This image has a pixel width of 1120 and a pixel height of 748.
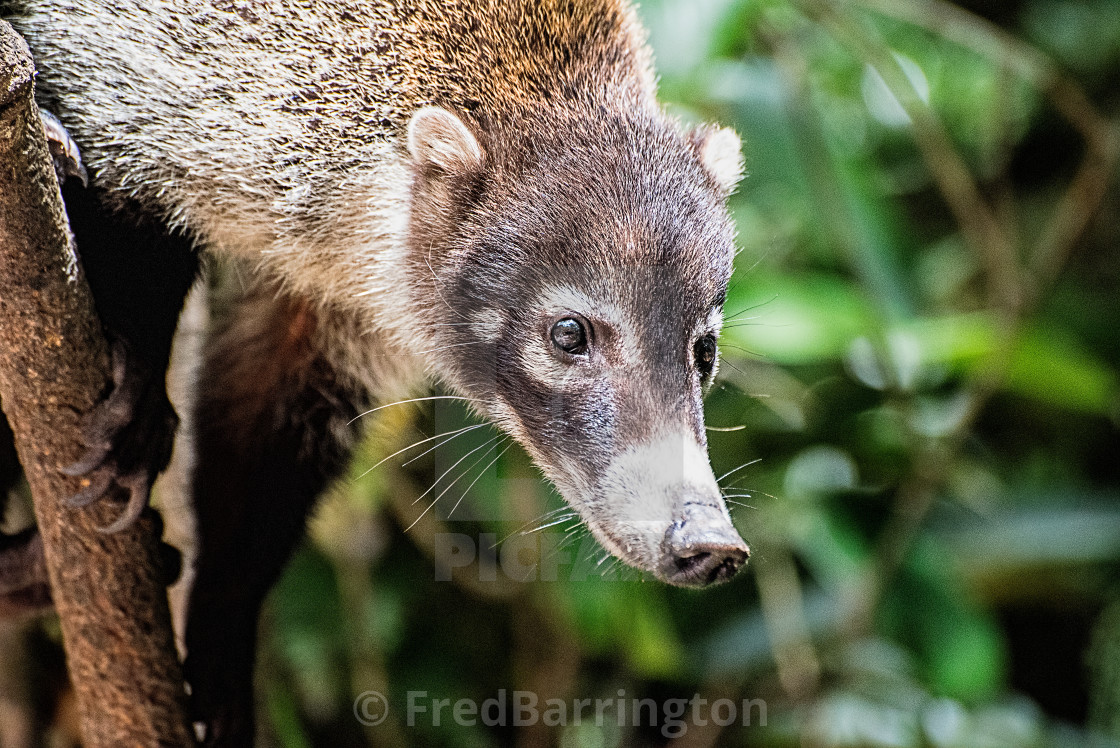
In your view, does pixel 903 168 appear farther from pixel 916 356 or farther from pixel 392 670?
pixel 392 670

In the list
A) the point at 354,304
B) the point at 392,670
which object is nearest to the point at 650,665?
the point at 392,670

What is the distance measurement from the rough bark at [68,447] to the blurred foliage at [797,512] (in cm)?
73

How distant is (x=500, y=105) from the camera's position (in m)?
1.88

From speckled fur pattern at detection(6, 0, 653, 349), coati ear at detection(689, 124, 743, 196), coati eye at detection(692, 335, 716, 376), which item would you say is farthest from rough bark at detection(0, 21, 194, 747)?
coati ear at detection(689, 124, 743, 196)

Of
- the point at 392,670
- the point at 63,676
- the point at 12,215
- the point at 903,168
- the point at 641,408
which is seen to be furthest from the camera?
the point at 903,168

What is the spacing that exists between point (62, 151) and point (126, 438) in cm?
46

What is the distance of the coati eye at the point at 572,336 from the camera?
165 centimetres

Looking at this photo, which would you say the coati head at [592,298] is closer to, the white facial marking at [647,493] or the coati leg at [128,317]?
the white facial marking at [647,493]

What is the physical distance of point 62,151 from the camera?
172cm

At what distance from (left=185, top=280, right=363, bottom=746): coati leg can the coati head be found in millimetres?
409

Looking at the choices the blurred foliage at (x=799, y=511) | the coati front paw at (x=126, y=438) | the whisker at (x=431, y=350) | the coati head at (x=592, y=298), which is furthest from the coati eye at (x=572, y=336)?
the blurred foliage at (x=799, y=511)

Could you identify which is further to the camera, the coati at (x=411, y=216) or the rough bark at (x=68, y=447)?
the coati at (x=411, y=216)

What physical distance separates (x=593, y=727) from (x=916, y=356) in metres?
1.47

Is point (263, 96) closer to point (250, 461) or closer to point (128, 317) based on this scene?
point (128, 317)
